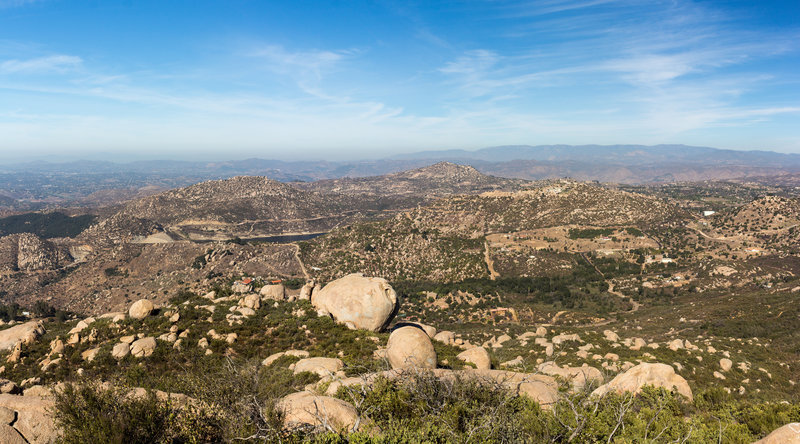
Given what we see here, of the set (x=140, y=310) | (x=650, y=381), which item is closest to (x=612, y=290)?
(x=650, y=381)

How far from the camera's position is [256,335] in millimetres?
26641

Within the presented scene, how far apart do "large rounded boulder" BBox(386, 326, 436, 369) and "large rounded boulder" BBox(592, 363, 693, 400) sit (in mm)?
9721

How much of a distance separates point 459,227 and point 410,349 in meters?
108

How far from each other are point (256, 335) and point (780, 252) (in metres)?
118

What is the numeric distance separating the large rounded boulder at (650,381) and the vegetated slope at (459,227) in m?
66.6

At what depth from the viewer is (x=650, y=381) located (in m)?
18.8

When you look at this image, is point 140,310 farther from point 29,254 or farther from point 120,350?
point 29,254

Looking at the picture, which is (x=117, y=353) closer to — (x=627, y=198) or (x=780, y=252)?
(x=780, y=252)

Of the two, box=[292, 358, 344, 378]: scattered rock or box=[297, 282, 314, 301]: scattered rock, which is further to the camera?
box=[297, 282, 314, 301]: scattered rock

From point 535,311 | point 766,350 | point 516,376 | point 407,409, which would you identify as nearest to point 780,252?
point 535,311

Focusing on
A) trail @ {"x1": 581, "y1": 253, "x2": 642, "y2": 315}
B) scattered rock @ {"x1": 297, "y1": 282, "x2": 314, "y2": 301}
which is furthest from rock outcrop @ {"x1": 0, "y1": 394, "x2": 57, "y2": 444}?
trail @ {"x1": 581, "y1": 253, "x2": 642, "y2": 315}

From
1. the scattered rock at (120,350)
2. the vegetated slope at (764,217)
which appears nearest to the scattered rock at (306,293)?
the scattered rock at (120,350)

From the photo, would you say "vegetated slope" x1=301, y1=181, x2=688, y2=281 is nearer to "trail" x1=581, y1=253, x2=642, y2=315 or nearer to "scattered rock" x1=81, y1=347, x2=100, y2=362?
"trail" x1=581, y1=253, x2=642, y2=315

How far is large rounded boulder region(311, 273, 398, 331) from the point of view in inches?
1077
